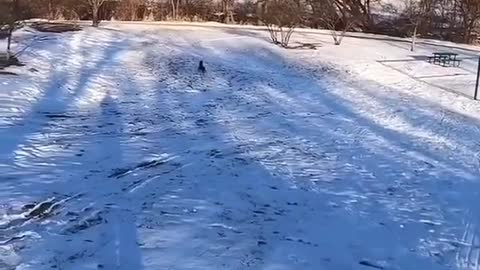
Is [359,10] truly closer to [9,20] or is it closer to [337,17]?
[337,17]

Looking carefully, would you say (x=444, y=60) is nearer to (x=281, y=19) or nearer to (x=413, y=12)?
(x=281, y=19)

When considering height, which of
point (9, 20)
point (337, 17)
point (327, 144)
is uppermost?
point (9, 20)

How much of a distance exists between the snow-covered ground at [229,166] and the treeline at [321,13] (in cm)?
625

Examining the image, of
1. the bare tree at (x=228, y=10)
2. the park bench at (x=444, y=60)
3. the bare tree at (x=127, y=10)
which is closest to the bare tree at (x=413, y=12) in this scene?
the park bench at (x=444, y=60)

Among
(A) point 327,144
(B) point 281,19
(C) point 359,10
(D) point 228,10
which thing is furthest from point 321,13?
(A) point 327,144

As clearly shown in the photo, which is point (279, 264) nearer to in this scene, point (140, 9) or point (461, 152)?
point (461, 152)

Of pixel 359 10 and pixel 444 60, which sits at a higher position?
→ pixel 359 10

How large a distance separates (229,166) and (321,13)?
17634 millimetres

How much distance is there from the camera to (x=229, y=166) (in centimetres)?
804

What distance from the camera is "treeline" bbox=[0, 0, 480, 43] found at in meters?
21.5

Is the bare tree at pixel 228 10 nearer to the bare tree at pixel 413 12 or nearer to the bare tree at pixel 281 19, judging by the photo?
the bare tree at pixel 281 19

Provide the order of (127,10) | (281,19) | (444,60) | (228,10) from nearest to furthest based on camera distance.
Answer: (444,60)
(281,19)
(127,10)
(228,10)

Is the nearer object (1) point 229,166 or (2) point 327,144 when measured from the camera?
(1) point 229,166

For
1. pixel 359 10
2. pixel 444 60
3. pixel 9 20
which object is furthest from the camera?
pixel 359 10
